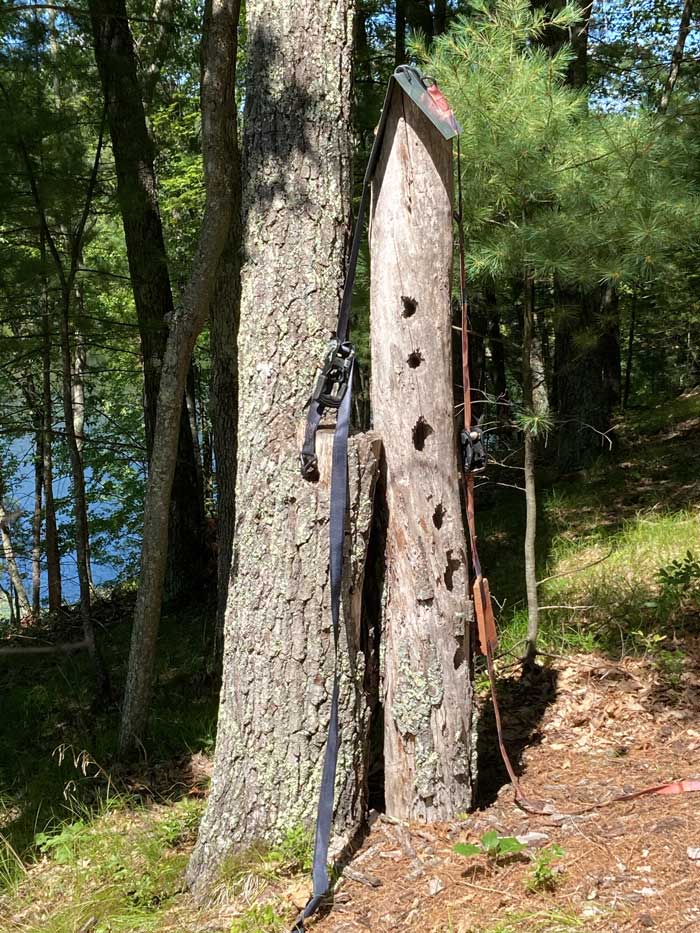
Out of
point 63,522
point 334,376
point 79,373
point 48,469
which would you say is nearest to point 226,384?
point 48,469

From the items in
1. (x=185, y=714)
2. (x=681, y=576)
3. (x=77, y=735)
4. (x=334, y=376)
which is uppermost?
(x=334, y=376)

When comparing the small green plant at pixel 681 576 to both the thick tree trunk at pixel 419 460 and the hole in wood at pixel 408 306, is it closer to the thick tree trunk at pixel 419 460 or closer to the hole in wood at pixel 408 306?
the thick tree trunk at pixel 419 460

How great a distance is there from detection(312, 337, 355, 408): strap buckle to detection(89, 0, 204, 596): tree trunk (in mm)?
3397

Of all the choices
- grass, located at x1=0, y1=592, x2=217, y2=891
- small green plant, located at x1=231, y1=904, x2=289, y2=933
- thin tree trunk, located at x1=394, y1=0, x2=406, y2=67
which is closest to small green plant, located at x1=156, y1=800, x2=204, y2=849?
grass, located at x1=0, y1=592, x2=217, y2=891

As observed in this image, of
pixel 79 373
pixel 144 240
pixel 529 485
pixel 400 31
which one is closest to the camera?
pixel 529 485

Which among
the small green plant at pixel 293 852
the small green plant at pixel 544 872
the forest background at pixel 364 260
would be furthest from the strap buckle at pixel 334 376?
the small green plant at pixel 544 872

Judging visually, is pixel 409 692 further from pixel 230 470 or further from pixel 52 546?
pixel 52 546

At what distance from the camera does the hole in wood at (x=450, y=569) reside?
3.35 meters

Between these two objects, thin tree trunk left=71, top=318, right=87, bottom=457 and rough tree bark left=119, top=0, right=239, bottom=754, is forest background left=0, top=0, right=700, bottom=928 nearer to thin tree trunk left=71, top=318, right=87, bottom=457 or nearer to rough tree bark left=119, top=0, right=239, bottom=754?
rough tree bark left=119, top=0, right=239, bottom=754

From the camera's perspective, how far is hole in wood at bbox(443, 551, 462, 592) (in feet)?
11.0

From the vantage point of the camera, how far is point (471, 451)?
3.46m

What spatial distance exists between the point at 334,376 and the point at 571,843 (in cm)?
203

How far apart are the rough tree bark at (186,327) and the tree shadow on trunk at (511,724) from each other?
2117 mm

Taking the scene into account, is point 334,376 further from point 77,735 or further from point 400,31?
point 400,31
